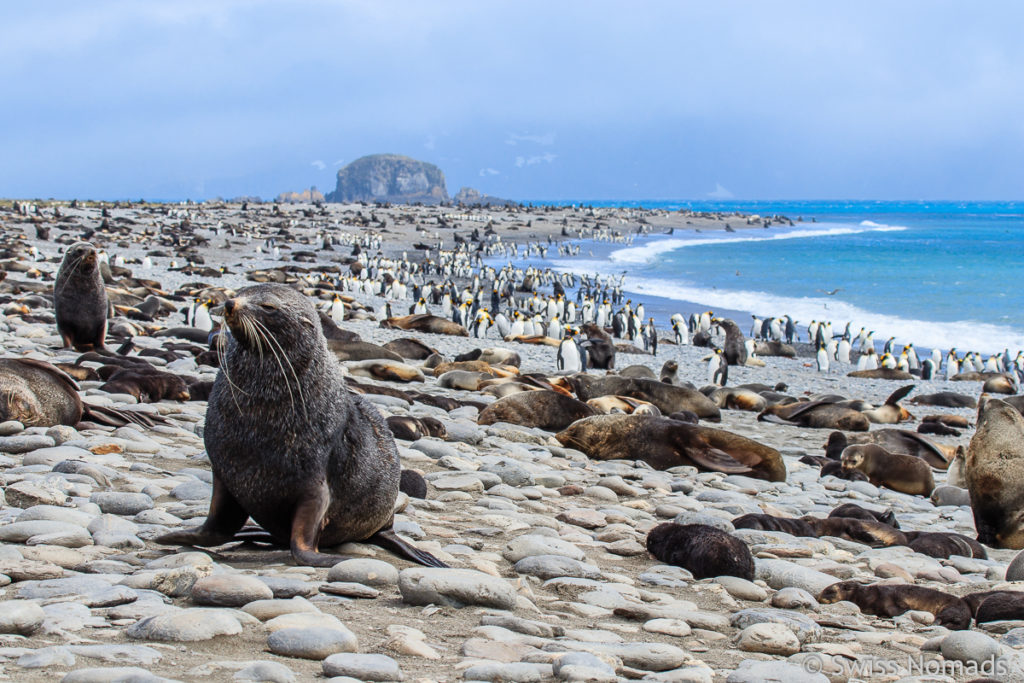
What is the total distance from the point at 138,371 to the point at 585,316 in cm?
2176

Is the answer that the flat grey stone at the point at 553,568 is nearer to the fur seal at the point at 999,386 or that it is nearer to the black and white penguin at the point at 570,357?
the black and white penguin at the point at 570,357

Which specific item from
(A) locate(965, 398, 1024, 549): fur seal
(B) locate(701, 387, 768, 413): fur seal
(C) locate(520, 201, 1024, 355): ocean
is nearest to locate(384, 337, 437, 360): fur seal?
(B) locate(701, 387, 768, 413): fur seal

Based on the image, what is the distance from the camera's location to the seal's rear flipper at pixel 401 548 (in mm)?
4140

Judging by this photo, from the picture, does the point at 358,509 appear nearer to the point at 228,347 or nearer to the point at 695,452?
the point at 228,347

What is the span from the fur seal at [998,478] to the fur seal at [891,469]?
173 centimetres

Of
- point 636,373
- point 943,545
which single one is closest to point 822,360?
point 636,373

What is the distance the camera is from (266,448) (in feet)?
13.0

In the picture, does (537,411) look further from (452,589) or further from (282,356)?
(452,589)

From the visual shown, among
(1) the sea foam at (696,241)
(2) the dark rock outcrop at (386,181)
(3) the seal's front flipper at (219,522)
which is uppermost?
(2) the dark rock outcrop at (386,181)

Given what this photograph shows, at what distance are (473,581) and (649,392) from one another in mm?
7878

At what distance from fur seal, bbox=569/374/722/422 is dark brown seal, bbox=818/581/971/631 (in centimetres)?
655

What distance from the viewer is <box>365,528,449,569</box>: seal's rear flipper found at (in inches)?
163

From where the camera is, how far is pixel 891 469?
27.9 ft

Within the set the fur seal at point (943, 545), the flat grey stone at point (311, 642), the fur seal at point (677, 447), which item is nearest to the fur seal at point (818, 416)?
the fur seal at point (677, 447)
